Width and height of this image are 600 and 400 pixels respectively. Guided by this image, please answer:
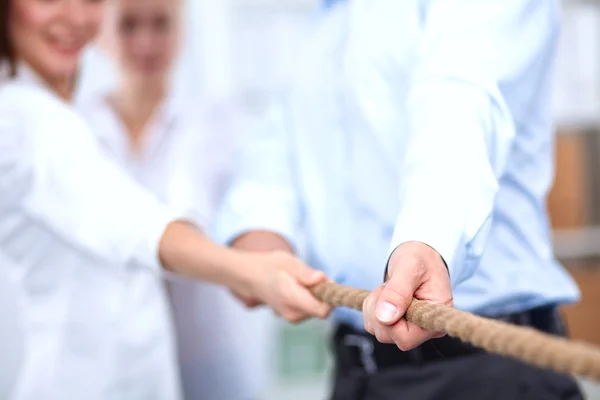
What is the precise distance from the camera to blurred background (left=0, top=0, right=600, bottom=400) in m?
2.63

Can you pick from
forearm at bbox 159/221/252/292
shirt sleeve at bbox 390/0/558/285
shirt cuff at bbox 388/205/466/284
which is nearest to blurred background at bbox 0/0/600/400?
forearm at bbox 159/221/252/292

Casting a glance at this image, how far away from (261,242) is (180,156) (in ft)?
1.93

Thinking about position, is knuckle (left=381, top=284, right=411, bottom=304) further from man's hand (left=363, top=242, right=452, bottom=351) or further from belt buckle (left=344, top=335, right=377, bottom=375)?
belt buckle (left=344, top=335, right=377, bottom=375)

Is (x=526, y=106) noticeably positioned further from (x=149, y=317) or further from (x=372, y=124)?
(x=149, y=317)

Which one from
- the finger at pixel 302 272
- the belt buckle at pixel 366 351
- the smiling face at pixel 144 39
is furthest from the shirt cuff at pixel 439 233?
the smiling face at pixel 144 39

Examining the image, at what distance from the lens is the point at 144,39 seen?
1603 millimetres

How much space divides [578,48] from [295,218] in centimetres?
252

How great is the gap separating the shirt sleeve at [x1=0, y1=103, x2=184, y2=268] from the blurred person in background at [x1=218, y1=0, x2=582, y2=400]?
5.1 inches

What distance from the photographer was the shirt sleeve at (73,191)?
0.91 metres

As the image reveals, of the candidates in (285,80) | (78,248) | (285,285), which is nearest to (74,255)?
(78,248)

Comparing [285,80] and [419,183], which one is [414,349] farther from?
[285,80]

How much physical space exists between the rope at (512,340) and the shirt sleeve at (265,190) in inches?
16.7

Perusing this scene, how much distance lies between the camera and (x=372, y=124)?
0.88 m

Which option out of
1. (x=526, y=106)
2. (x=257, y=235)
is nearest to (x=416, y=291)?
(x=526, y=106)
